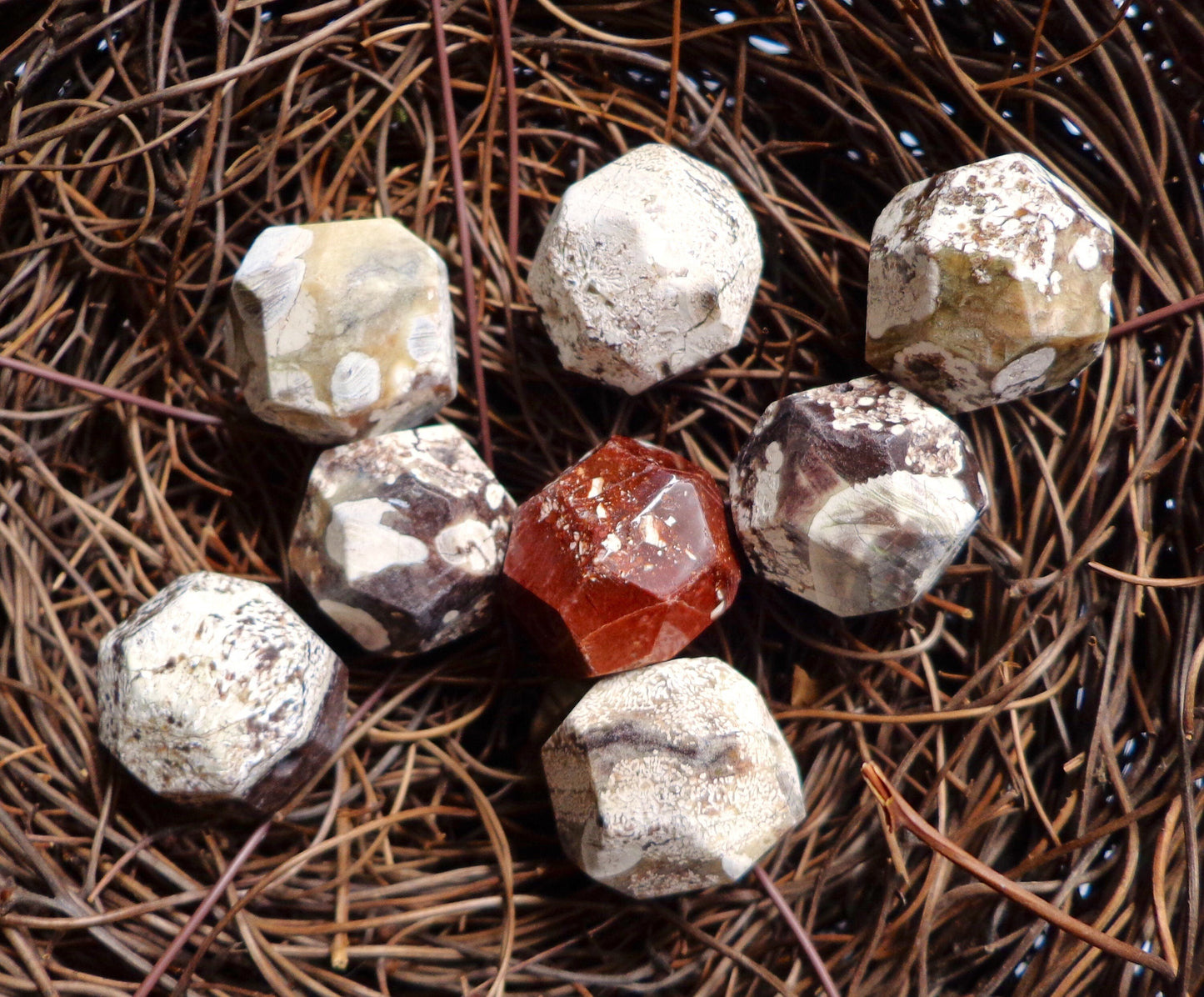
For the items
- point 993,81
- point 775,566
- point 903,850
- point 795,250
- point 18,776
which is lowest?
point 903,850

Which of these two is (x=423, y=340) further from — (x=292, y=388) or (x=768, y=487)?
(x=768, y=487)

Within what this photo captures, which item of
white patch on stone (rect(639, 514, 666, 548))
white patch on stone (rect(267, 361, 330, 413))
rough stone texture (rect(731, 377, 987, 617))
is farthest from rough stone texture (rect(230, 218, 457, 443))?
rough stone texture (rect(731, 377, 987, 617))

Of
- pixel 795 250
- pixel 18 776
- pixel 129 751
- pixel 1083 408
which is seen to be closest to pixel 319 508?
pixel 129 751

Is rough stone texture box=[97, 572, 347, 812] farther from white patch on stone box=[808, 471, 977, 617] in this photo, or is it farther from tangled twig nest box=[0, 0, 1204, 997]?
white patch on stone box=[808, 471, 977, 617]

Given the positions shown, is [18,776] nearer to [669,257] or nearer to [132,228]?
[132,228]

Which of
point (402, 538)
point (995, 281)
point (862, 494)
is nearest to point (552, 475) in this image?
point (402, 538)
